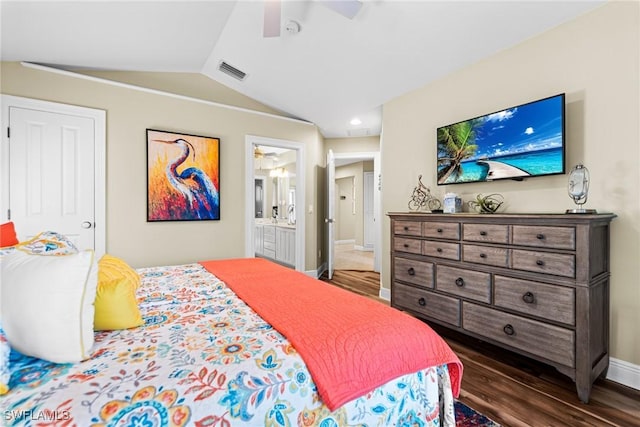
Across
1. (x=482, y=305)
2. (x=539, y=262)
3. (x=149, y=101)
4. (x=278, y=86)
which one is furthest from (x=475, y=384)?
(x=149, y=101)

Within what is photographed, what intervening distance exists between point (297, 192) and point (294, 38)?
2.21m

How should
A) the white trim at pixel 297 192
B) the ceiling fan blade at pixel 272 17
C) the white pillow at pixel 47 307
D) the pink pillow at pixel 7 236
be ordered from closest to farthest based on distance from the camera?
the white pillow at pixel 47 307, the pink pillow at pixel 7 236, the ceiling fan blade at pixel 272 17, the white trim at pixel 297 192

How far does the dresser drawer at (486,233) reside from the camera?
2041 millimetres

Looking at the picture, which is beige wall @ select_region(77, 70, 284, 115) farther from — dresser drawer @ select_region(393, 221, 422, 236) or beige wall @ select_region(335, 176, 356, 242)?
beige wall @ select_region(335, 176, 356, 242)

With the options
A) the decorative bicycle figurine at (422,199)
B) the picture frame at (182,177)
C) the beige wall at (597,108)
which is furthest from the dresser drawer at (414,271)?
the picture frame at (182,177)

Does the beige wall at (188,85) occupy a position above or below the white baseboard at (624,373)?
above

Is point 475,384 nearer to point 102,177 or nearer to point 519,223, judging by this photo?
point 519,223

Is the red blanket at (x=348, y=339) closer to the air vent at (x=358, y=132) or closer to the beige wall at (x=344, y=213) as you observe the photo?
the air vent at (x=358, y=132)

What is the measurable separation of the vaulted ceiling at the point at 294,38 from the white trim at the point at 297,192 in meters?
0.78

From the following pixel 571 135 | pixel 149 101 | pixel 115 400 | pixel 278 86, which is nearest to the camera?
pixel 115 400

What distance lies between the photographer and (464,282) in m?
2.27

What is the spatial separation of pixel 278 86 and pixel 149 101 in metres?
1.49

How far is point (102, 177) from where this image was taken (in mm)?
2992

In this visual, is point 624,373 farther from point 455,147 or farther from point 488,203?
point 455,147
